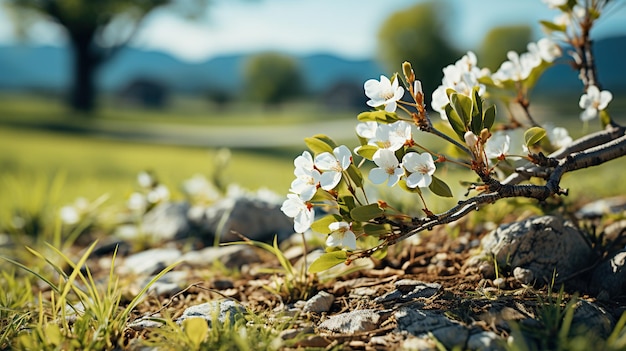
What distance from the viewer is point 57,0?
981 inches

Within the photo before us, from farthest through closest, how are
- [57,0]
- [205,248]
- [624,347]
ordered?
[57,0] → [205,248] → [624,347]

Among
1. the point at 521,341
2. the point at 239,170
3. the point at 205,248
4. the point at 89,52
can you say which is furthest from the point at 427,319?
the point at 89,52

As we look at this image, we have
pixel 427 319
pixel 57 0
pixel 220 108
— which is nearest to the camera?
pixel 427 319

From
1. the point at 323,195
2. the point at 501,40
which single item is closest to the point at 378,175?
the point at 323,195

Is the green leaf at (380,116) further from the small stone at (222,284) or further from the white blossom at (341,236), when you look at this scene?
the small stone at (222,284)

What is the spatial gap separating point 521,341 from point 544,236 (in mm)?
838

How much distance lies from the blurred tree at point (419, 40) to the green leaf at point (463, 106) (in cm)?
3476

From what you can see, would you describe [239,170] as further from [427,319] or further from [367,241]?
[427,319]

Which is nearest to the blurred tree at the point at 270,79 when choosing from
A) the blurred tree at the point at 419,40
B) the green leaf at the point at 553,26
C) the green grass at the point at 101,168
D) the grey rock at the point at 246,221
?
the blurred tree at the point at 419,40

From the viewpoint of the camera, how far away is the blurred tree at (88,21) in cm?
2353

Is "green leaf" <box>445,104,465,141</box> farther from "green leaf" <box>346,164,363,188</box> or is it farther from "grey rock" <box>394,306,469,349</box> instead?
"grey rock" <box>394,306,469,349</box>

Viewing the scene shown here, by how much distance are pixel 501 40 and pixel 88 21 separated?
124 feet

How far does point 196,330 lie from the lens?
1.83 metres

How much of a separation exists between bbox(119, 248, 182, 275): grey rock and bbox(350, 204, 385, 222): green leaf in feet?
5.42
